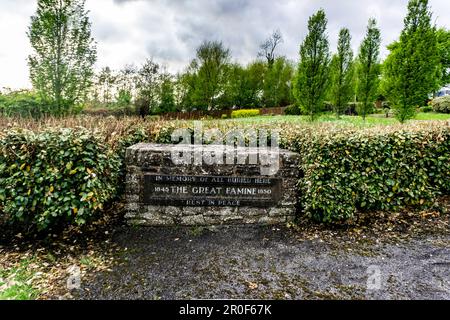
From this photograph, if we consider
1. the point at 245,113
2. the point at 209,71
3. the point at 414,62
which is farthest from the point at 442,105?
the point at 209,71

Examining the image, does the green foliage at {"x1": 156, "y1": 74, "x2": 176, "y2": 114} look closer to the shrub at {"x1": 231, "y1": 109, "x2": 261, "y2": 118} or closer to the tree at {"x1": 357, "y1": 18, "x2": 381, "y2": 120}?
the shrub at {"x1": 231, "y1": 109, "x2": 261, "y2": 118}

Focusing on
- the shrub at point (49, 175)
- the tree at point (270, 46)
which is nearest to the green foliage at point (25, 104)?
the shrub at point (49, 175)

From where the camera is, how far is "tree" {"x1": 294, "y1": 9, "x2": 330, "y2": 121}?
55.2 feet

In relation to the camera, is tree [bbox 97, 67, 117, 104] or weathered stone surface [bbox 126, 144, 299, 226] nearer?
weathered stone surface [bbox 126, 144, 299, 226]

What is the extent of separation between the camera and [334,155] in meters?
4.07

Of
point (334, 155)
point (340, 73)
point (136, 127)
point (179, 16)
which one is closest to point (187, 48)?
point (340, 73)

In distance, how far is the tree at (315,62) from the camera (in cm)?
1683

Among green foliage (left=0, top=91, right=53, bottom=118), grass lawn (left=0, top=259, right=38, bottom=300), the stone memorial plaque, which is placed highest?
green foliage (left=0, top=91, right=53, bottom=118)

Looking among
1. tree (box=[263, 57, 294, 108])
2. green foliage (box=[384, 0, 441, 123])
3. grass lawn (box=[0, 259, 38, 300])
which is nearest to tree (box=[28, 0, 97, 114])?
grass lawn (box=[0, 259, 38, 300])

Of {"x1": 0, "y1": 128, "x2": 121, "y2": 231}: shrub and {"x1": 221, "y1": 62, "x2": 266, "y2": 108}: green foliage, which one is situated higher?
{"x1": 221, "y1": 62, "x2": 266, "y2": 108}: green foliage

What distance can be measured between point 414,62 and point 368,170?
12032 millimetres

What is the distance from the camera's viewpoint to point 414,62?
12.9 meters

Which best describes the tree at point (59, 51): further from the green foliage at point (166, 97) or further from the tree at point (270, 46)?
the tree at point (270, 46)

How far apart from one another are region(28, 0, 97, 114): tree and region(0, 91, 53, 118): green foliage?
0.42m
